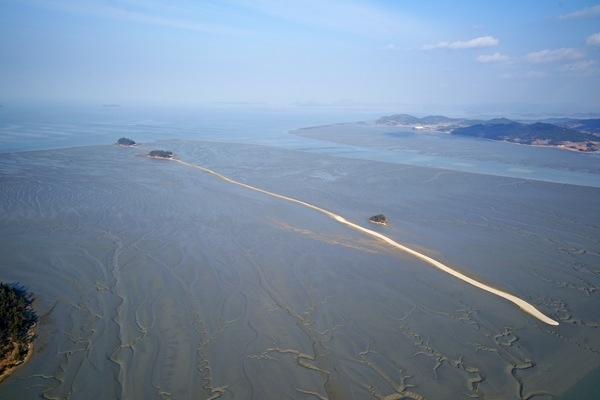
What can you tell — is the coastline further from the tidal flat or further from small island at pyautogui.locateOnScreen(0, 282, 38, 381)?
the tidal flat

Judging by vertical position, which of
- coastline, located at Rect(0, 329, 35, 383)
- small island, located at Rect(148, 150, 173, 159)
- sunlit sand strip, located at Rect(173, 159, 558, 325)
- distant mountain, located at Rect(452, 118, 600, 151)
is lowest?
sunlit sand strip, located at Rect(173, 159, 558, 325)

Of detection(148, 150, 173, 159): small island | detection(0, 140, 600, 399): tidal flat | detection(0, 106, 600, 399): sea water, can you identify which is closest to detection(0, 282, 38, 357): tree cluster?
detection(0, 106, 600, 399): sea water

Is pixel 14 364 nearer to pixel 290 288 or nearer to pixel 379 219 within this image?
pixel 290 288

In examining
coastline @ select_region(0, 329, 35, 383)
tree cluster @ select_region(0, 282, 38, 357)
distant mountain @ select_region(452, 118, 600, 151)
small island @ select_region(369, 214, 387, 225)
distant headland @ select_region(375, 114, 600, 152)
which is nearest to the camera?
coastline @ select_region(0, 329, 35, 383)

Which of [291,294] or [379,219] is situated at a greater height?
[379,219]

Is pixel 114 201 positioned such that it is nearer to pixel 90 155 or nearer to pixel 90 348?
pixel 90 348

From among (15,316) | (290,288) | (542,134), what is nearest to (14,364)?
(15,316)
